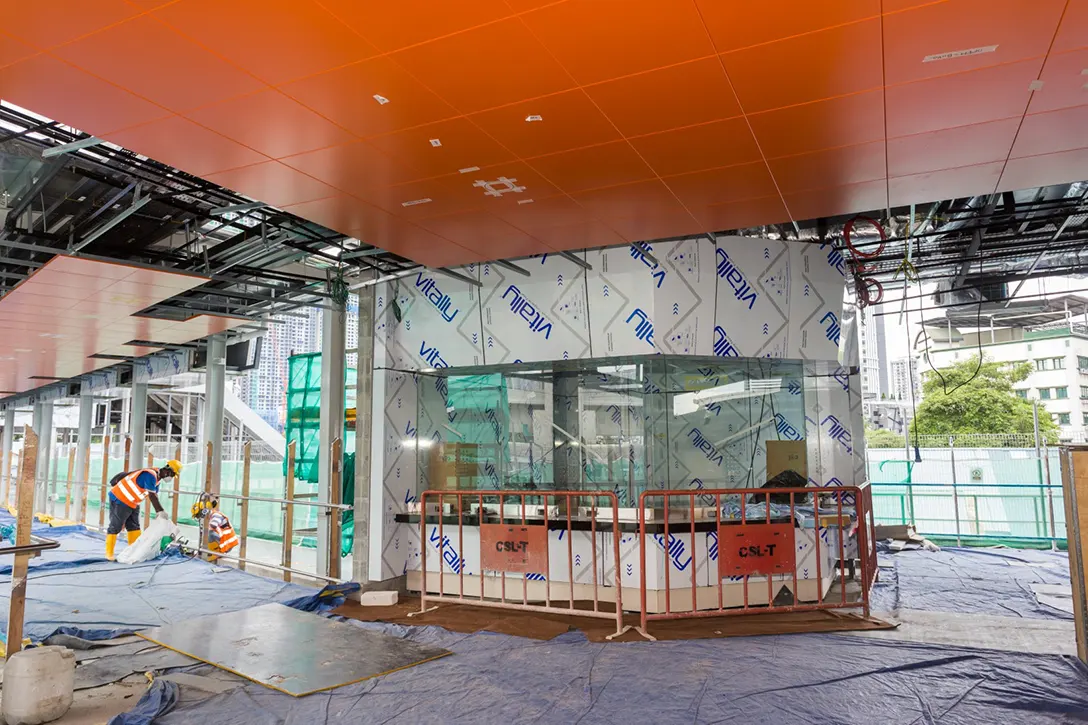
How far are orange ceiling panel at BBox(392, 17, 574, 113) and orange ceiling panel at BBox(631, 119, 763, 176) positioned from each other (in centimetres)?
93

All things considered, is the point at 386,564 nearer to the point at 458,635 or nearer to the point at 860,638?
the point at 458,635

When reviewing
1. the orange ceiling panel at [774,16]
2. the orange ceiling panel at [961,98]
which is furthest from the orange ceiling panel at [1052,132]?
the orange ceiling panel at [774,16]

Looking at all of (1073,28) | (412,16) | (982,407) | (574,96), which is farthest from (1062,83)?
(982,407)

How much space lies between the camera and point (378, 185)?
5184 millimetres

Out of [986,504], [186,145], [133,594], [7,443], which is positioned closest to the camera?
[186,145]

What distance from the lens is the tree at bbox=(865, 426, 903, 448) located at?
34353mm

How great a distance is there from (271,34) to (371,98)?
677mm

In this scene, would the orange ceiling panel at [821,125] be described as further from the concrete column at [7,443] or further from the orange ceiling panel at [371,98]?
the concrete column at [7,443]

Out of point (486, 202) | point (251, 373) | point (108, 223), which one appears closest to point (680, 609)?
point (486, 202)

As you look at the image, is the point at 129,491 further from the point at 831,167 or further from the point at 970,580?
the point at 970,580

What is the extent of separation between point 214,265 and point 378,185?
16.7 ft

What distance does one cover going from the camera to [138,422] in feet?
57.2

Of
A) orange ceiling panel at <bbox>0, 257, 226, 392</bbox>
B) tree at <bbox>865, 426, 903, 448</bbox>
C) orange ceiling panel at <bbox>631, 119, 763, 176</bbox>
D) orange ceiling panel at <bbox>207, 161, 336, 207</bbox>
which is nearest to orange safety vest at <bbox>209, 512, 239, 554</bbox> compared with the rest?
orange ceiling panel at <bbox>0, 257, 226, 392</bbox>

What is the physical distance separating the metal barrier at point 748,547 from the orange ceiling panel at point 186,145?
435 cm
